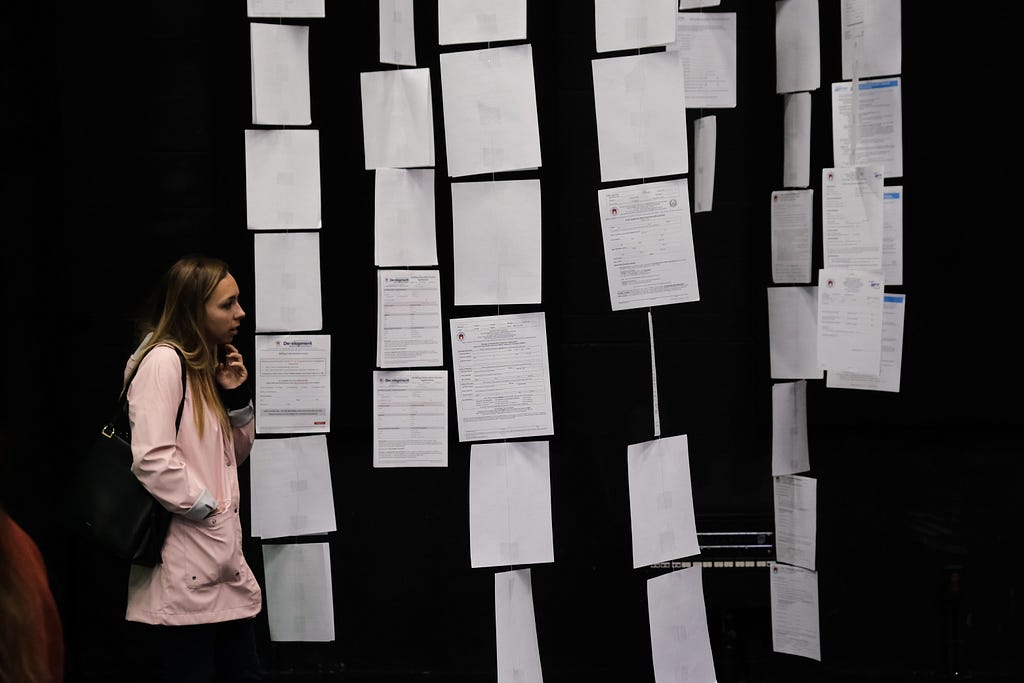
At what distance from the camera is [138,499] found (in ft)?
7.09

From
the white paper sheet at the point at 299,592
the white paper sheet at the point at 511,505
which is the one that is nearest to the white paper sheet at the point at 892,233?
the white paper sheet at the point at 511,505

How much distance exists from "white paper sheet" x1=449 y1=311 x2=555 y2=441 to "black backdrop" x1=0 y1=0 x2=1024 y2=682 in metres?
0.56

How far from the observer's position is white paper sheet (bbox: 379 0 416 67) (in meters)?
2.45

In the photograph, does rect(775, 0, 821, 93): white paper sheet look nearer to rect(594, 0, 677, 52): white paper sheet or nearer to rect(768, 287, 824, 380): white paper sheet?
rect(594, 0, 677, 52): white paper sheet

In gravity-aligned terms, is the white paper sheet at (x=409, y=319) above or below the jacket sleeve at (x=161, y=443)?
above

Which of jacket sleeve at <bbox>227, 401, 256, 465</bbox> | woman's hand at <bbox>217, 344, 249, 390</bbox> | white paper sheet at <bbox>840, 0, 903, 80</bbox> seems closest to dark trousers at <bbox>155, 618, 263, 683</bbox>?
jacket sleeve at <bbox>227, 401, 256, 465</bbox>

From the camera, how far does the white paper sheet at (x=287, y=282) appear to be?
102 inches

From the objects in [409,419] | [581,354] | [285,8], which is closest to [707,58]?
[581,354]

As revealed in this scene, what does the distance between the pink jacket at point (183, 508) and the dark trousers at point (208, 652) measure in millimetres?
46

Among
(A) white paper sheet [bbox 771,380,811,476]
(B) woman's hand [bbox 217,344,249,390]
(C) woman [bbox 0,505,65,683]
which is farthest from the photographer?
(A) white paper sheet [bbox 771,380,811,476]

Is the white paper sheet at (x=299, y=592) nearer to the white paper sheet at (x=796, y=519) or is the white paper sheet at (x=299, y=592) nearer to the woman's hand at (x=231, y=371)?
the woman's hand at (x=231, y=371)

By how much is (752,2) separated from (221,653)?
2.31 meters

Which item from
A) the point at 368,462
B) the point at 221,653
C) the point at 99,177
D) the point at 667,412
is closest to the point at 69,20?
the point at 99,177

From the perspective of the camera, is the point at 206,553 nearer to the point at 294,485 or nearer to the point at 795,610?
the point at 294,485
